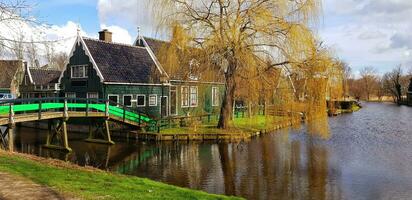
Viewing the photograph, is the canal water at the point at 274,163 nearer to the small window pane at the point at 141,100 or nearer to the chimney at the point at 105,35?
the small window pane at the point at 141,100

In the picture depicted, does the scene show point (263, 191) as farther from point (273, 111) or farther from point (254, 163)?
point (273, 111)

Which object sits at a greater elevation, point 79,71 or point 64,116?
point 79,71

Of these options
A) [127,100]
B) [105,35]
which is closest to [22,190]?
[127,100]

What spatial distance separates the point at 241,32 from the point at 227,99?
445 cm

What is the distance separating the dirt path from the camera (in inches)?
305

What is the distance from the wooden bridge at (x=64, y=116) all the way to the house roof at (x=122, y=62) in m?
2.42

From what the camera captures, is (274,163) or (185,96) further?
(185,96)

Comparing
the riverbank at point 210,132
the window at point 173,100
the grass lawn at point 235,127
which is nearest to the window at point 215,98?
the window at point 173,100

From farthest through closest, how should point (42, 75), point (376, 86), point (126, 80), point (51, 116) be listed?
point (376, 86) < point (42, 75) < point (126, 80) < point (51, 116)

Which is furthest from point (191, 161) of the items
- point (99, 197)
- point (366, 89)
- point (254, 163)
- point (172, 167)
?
point (366, 89)

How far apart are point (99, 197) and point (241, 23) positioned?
56.2ft

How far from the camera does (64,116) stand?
22.3m

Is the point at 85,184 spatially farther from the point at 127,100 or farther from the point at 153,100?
the point at 153,100

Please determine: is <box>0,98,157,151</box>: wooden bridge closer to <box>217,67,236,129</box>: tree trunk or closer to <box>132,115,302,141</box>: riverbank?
<box>132,115,302,141</box>: riverbank
